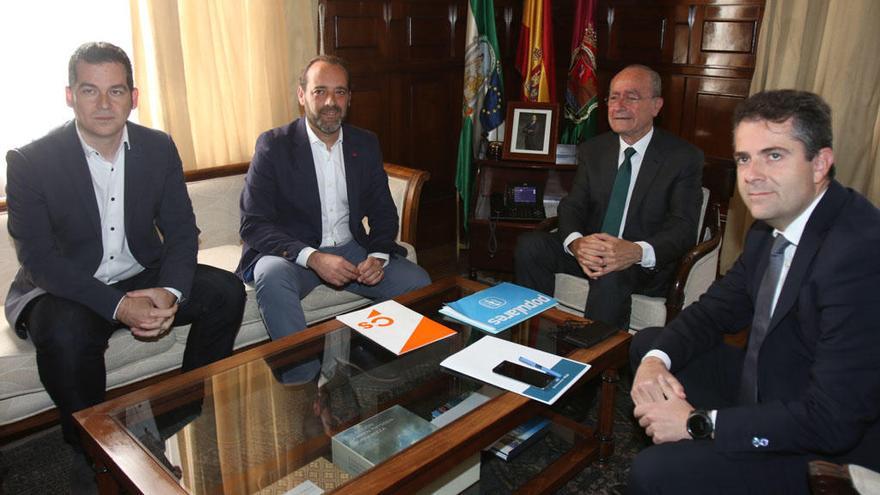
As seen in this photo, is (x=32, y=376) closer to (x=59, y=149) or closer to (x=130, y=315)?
(x=130, y=315)

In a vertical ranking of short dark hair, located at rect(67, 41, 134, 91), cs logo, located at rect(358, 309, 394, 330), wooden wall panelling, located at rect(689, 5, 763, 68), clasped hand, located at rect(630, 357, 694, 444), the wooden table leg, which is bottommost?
the wooden table leg

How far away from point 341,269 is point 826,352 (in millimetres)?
1583

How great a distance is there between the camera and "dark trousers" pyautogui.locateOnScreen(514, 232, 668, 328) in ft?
8.13

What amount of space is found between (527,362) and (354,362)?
1.63ft

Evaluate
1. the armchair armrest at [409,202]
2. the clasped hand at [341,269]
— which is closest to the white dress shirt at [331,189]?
the clasped hand at [341,269]

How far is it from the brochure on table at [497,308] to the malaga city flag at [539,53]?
1.94 meters

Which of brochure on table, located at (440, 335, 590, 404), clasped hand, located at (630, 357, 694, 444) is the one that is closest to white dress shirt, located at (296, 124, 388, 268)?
brochure on table, located at (440, 335, 590, 404)

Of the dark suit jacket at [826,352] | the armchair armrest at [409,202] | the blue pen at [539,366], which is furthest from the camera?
the armchair armrest at [409,202]

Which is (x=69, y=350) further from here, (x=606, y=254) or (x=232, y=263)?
(x=606, y=254)

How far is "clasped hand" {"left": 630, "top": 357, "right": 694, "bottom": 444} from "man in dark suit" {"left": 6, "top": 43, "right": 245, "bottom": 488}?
1441 millimetres

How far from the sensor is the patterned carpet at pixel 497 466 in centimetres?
202

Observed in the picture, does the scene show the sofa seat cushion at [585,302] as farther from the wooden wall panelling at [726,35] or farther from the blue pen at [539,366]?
the wooden wall panelling at [726,35]

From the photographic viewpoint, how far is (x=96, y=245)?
2.17m

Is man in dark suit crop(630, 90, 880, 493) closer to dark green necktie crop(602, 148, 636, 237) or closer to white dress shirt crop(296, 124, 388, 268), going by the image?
dark green necktie crop(602, 148, 636, 237)
